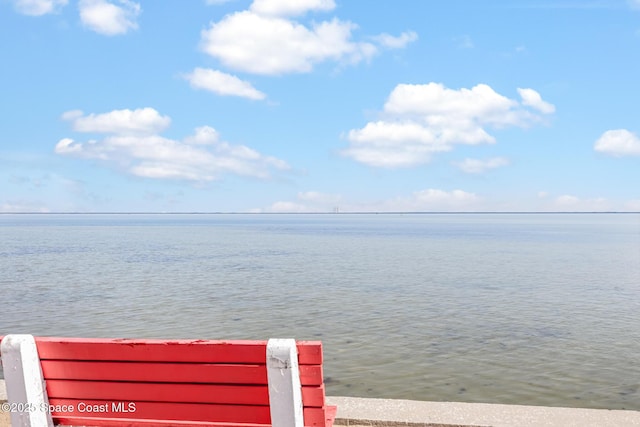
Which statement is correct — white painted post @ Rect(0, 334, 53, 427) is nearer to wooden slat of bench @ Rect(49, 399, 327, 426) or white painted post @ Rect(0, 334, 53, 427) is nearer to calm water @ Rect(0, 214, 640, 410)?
wooden slat of bench @ Rect(49, 399, 327, 426)

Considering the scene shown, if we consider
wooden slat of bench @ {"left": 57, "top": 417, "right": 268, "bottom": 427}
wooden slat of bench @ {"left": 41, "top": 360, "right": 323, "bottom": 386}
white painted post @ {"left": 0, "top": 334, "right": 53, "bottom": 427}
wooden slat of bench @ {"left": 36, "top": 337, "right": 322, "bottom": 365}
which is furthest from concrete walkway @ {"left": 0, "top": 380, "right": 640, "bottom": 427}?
wooden slat of bench @ {"left": 36, "top": 337, "right": 322, "bottom": 365}

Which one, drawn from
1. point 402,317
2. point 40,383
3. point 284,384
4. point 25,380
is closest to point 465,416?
point 284,384

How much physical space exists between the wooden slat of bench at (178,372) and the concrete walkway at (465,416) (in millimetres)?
2524

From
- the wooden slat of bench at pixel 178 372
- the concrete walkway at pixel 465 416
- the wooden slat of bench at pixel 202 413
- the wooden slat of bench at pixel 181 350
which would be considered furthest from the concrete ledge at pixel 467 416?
the wooden slat of bench at pixel 181 350

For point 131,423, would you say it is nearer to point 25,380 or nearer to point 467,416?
point 25,380

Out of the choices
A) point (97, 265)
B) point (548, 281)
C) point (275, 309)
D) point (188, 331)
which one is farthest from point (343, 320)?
point (97, 265)

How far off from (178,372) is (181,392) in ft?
0.60

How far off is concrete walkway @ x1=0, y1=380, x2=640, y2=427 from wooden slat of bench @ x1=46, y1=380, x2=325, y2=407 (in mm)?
2373

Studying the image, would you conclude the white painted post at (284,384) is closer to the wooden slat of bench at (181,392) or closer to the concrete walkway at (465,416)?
the wooden slat of bench at (181,392)

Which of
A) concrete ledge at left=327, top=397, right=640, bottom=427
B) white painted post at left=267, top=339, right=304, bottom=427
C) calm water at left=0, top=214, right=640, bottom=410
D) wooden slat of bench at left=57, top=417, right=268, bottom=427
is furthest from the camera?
calm water at left=0, top=214, right=640, bottom=410

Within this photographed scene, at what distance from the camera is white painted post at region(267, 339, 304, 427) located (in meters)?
3.85

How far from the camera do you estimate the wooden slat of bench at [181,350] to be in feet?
12.7

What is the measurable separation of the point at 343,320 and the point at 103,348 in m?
12.7

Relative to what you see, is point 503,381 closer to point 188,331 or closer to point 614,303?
point 188,331
